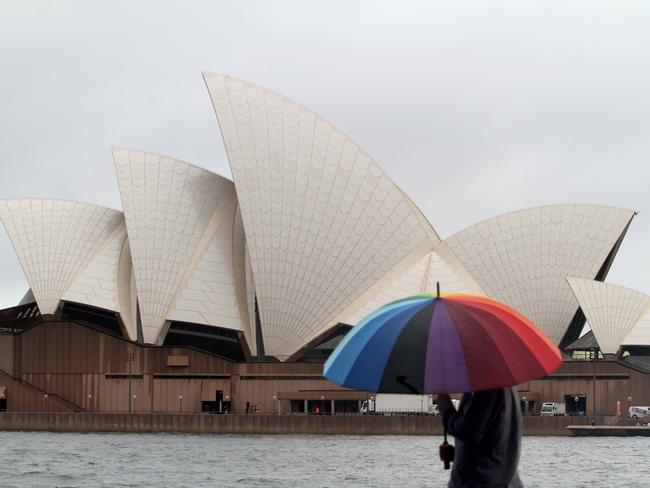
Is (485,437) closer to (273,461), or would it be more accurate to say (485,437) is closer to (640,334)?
(273,461)

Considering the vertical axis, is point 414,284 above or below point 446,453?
above

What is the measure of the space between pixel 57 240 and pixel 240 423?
44.0ft

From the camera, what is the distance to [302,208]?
61.2 m

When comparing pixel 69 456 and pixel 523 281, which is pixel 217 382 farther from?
pixel 69 456

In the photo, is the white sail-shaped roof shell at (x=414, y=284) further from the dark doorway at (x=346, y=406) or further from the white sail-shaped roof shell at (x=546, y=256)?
the dark doorway at (x=346, y=406)

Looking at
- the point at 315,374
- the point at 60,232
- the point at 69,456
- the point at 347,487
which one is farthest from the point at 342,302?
the point at 347,487

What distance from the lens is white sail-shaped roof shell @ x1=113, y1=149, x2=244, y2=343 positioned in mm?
61656

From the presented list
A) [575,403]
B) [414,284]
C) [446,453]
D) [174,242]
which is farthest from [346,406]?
[446,453]

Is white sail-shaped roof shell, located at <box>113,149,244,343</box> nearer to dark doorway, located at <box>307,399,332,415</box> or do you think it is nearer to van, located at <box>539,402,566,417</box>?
dark doorway, located at <box>307,399,332,415</box>

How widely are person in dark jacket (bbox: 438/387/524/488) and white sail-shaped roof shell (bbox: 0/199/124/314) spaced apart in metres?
55.4

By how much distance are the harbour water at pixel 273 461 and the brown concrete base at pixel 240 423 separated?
378 cm

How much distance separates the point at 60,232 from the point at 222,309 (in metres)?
9.05

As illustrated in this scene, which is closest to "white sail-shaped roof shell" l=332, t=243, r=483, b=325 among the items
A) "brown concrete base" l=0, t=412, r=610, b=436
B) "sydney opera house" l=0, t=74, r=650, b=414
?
"sydney opera house" l=0, t=74, r=650, b=414

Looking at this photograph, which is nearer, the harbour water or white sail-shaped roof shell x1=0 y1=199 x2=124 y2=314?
the harbour water
